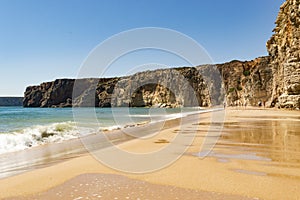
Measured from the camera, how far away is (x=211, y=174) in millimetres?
4199

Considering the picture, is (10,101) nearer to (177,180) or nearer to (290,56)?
(290,56)

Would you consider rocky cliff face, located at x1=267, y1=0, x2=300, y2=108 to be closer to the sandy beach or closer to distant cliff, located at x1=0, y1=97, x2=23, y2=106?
the sandy beach

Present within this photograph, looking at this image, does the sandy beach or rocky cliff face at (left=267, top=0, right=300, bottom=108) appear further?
rocky cliff face at (left=267, top=0, right=300, bottom=108)

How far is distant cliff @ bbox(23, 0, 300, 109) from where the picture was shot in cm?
2633

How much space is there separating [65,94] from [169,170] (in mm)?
124572

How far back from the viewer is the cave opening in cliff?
307 feet

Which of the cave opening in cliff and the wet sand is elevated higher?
the cave opening in cliff

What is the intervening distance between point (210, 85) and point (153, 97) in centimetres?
2630

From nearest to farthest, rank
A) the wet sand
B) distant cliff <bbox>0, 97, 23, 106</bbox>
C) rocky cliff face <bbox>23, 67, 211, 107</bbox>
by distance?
the wet sand → rocky cliff face <bbox>23, 67, 211, 107</bbox> → distant cliff <bbox>0, 97, 23, 106</bbox>

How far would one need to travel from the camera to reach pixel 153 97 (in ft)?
325

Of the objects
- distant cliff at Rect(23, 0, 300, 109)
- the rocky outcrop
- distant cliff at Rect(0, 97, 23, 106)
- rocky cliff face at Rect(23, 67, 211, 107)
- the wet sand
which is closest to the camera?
the wet sand

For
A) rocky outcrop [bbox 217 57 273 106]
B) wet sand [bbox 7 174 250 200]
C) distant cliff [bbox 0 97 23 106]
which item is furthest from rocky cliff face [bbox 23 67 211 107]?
distant cliff [bbox 0 97 23 106]

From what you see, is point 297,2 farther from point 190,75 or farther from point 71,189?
point 190,75

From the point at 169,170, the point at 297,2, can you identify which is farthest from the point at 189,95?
the point at 169,170
